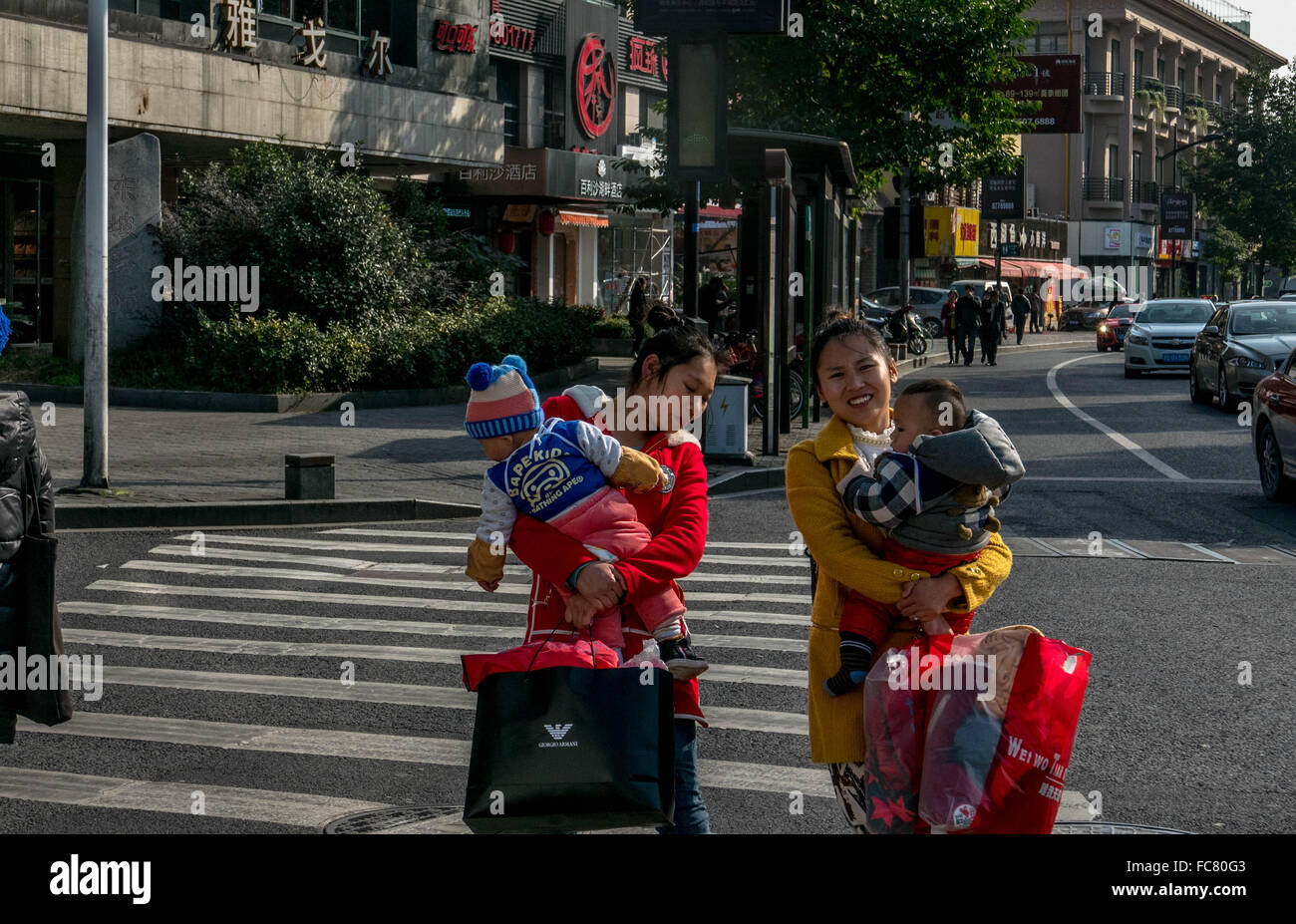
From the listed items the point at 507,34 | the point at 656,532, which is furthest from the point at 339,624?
the point at 507,34

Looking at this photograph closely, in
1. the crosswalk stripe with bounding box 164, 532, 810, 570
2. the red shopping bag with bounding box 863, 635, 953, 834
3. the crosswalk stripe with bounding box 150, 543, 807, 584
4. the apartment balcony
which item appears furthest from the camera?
the apartment balcony

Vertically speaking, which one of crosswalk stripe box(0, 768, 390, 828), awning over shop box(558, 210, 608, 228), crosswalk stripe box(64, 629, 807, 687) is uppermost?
awning over shop box(558, 210, 608, 228)

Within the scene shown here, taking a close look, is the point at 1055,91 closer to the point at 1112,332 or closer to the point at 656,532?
the point at 1112,332

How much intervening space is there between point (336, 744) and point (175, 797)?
0.84 metres

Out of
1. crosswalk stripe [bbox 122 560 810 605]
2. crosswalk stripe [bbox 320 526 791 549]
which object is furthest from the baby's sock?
crosswalk stripe [bbox 320 526 791 549]

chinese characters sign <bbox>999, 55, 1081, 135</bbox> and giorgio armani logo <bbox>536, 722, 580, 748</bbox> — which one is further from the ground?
chinese characters sign <bbox>999, 55, 1081, 135</bbox>

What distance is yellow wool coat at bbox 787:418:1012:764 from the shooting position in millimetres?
3617

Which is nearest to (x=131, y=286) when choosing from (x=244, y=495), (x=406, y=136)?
(x=406, y=136)

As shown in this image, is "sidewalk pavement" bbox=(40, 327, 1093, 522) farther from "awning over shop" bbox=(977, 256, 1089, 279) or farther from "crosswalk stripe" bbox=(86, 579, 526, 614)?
"awning over shop" bbox=(977, 256, 1089, 279)

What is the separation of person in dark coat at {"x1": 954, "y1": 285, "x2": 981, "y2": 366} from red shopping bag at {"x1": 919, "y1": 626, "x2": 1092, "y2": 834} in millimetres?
35222

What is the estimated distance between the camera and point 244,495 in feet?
43.1

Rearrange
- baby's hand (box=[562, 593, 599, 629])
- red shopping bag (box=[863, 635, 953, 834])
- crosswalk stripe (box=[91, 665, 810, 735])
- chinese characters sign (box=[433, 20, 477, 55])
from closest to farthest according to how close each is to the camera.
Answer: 1. red shopping bag (box=[863, 635, 953, 834])
2. baby's hand (box=[562, 593, 599, 629])
3. crosswalk stripe (box=[91, 665, 810, 735])
4. chinese characters sign (box=[433, 20, 477, 55])
